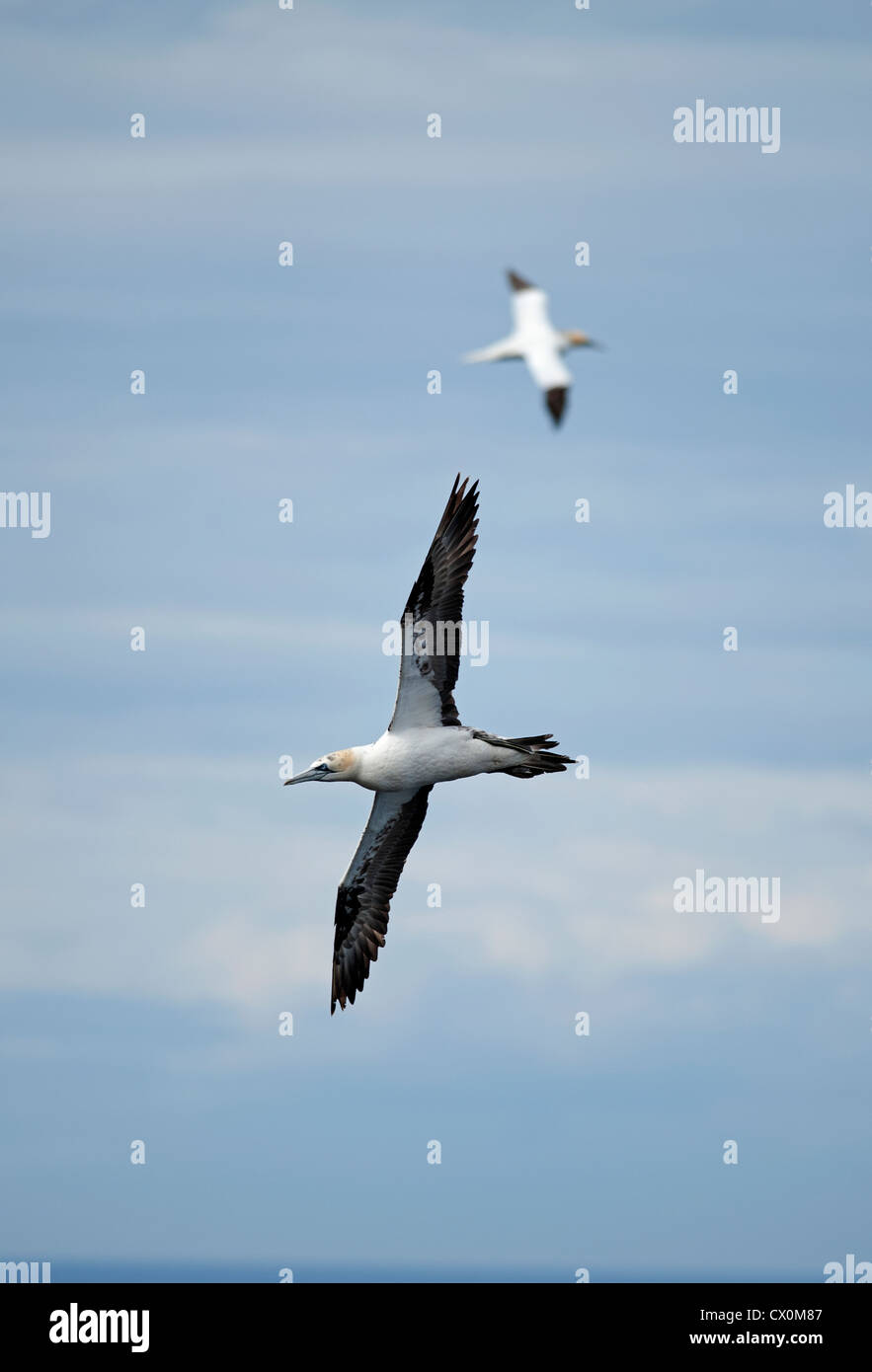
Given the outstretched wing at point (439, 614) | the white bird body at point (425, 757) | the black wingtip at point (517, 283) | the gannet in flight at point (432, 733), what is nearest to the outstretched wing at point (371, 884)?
the gannet in flight at point (432, 733)

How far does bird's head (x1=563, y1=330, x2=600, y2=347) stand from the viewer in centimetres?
3665

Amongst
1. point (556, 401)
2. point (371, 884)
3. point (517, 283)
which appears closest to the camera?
point (556, 401)

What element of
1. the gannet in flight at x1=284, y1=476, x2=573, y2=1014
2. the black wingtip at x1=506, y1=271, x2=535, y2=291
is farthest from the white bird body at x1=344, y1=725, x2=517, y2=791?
the black wingtip at x1=506, y1=271, x2=535, y2=291

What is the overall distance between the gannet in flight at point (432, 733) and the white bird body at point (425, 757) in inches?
0.7

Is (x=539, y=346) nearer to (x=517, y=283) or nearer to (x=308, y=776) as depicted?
(x=517, y=283)

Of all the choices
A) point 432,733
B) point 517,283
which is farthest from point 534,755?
point 517,283

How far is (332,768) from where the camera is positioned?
42.7 metres

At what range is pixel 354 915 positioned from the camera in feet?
149

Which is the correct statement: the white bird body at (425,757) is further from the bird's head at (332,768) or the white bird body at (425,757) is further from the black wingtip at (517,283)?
the black wingtip at (517,283)

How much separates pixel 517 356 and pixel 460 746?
8190 mm

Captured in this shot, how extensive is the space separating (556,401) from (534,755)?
8.84 m

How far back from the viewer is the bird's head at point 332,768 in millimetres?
42688

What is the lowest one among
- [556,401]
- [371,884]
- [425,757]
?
[371,884]

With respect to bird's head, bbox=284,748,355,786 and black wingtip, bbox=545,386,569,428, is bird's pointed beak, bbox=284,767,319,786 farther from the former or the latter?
black wingtip, bbox=545,386,569,428
